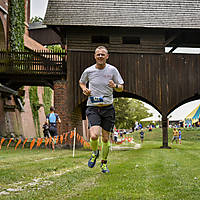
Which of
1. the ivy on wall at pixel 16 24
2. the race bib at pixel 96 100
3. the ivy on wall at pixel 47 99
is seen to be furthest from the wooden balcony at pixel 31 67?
the ivy on wall at pixel 47 99

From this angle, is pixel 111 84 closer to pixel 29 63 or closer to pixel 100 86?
pixel 100 86

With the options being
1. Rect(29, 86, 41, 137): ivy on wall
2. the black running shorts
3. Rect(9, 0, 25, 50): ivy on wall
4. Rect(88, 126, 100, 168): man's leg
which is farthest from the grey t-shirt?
Rect(29, 86, 41, 137): ivy on wall

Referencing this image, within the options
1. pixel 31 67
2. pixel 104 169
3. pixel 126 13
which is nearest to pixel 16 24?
pixel 31 67

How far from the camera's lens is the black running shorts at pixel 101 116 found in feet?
19.3

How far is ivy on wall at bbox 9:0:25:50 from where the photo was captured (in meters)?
24.4

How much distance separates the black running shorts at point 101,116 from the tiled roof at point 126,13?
13.2 meters

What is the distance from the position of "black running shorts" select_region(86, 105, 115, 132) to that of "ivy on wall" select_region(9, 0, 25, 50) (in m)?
19.7

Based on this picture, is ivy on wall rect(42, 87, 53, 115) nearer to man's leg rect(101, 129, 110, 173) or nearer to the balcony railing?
the balcony railing

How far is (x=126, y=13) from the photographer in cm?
1920

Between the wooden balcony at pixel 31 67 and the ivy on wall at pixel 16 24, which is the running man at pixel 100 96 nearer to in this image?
the wooden balcony at pixel 31 67

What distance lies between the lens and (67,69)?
18.9m

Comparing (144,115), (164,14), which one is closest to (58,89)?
(164,14)

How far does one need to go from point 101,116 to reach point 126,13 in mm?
14251

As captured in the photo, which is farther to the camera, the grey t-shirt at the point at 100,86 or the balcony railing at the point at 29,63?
the balcony railing at the point at 29,63
